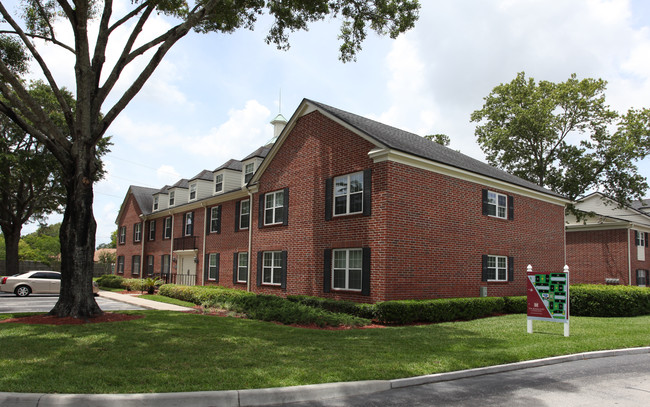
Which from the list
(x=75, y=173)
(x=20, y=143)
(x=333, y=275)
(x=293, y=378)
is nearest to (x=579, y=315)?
(x=333, y=275)

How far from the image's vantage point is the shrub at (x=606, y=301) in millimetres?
17516

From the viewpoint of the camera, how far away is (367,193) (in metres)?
15.4

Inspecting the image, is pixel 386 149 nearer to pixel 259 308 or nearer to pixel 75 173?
pixel 259 308

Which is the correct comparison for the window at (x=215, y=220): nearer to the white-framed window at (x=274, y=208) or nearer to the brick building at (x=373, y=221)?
the brick building at (x=373, y=221)

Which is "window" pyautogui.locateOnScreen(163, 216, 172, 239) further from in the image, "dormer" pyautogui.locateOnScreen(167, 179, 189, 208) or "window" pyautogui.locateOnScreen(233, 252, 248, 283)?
"window" pyautogui.locateOnScreen(233, 252, 248, 283)

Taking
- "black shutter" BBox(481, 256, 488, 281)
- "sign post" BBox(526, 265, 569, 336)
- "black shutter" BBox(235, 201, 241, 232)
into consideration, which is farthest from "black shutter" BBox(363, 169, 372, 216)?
"black shutter" BBox(235, 201, 241, 232)

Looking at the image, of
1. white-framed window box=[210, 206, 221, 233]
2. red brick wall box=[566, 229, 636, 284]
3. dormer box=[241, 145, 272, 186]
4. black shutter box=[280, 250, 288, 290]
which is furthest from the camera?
red brick wall box=[566, 229, 636, 284]

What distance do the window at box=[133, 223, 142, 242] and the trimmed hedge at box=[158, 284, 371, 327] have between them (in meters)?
17.5

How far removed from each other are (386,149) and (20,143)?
2920 centimetres

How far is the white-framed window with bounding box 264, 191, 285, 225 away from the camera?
19.8 meters

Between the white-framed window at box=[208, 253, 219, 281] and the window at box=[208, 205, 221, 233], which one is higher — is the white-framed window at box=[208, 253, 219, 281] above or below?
below

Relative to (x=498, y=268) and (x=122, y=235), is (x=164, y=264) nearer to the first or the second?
(x=122, y=235)

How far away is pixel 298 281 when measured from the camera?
17875 mm

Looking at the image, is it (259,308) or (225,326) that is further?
(259,308)
